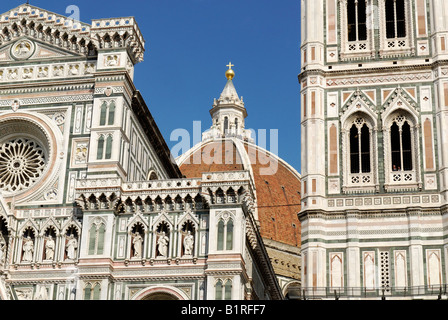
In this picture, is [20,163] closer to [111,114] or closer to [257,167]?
[111,114]

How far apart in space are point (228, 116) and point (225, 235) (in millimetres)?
46748

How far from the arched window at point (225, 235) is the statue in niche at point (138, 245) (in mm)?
2746

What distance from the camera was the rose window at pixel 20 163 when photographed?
114 feet

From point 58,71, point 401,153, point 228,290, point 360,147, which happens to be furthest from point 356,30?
point 58,71

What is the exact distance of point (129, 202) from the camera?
1303 inches

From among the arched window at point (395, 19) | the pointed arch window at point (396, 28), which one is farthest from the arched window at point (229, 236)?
the arched window at point (395, 19)

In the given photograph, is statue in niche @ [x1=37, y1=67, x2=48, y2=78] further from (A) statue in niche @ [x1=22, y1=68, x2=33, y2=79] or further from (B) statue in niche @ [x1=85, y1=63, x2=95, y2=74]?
(B) statue in niche @ [x1=85, y1=63, x2=95, y2=74]

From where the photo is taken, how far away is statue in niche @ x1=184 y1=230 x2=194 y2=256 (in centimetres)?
3200

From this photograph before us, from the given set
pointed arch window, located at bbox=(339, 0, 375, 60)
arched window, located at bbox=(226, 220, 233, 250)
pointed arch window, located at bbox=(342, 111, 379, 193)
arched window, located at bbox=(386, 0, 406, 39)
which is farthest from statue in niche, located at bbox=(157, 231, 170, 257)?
arched window, located at bbox=(386, 0, 406, 39)

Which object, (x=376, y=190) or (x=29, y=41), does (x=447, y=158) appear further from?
(x=29, y=41)

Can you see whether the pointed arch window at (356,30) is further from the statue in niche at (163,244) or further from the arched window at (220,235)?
the statue in niche at (163,244)
